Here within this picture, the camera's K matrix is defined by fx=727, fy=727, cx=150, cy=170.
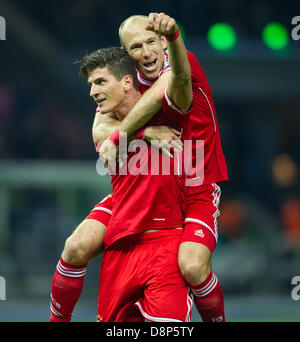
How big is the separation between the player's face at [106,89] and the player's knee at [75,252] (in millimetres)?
870

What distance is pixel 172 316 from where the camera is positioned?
4.33 meters

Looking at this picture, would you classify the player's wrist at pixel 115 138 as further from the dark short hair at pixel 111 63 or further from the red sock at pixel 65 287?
the red sock at pixel 65 287

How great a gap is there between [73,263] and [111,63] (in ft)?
4.37

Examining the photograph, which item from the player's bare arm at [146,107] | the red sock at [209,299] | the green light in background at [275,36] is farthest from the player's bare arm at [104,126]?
the green light in background at [275,36]

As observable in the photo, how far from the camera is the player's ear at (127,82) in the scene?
4652mm

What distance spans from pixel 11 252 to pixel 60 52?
4.51 m

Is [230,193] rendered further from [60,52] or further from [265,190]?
[60,52]

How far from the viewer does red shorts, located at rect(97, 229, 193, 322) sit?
438cm

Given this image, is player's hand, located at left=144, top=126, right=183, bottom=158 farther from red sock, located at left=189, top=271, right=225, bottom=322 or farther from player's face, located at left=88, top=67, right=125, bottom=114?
red sock, located at left=189, top=271, right=225, bottom=322

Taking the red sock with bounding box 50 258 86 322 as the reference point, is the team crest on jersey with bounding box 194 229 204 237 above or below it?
above

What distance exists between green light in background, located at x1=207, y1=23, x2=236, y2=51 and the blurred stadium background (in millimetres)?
26

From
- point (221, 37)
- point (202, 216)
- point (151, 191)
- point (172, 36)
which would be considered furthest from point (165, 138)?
point (221, 37)

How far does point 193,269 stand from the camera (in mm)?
4391

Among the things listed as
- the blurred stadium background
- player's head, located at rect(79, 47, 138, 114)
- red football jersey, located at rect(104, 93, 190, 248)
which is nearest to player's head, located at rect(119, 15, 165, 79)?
player's head, located at rect(79, 47, 138, 114)
